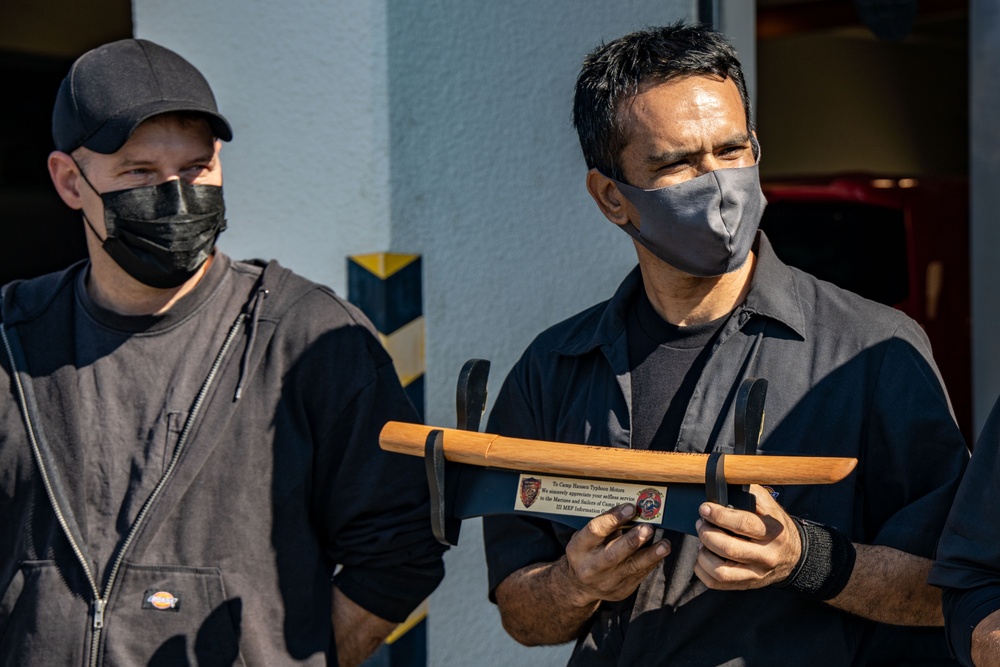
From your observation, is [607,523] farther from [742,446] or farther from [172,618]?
[172,618]

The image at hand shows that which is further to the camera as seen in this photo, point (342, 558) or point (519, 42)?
point (519, 42)

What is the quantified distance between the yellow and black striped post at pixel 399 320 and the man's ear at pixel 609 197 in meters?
1.06

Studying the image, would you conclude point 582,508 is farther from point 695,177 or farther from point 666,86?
point 666,86

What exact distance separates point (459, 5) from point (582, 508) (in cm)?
193

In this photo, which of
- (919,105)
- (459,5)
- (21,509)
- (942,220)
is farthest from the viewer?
(919,105)

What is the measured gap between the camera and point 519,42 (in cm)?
353

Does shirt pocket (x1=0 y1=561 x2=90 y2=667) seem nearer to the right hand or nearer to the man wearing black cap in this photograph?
the man wearing black cap

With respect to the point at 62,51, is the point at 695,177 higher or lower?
lower

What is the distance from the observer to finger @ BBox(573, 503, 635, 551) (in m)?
1.79

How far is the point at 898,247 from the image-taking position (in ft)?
17.6

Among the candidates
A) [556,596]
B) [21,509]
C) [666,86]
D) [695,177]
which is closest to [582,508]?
[556,596]

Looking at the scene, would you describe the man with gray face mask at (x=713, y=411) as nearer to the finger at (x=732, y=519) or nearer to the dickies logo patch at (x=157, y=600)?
the finger at (x=732, y=519)

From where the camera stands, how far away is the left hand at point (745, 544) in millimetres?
1710

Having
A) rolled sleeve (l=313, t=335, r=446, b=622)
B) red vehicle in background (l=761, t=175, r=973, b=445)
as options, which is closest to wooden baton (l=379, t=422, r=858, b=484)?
rolled sleeve (l=313, t=335, r=446, b=622)
